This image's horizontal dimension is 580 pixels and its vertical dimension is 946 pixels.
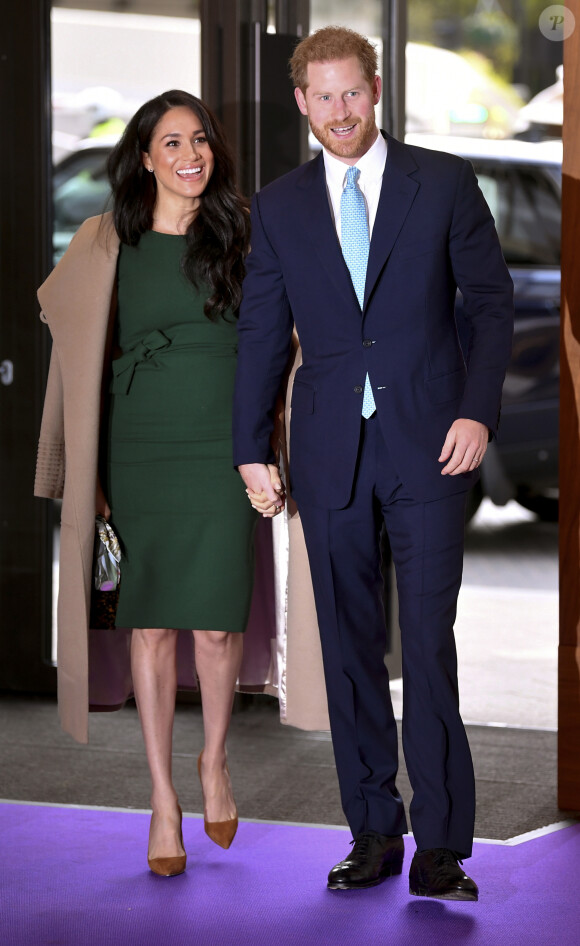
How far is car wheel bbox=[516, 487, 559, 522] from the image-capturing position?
707cm

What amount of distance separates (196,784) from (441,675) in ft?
3.82

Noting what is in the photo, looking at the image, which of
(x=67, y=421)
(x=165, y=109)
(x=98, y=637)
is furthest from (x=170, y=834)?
(x=165, y=109)

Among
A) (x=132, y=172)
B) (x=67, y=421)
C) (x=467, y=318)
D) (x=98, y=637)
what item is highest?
(x=132, y=172)

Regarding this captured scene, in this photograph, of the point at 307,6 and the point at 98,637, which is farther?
the point at 307,6

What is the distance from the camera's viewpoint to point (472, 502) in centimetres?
639

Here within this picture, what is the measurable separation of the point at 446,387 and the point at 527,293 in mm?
3632

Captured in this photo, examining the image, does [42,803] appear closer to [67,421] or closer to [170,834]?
[170,834]

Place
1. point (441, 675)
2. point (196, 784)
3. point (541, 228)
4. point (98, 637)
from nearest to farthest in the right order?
point (441, 675) < point (98, 637) < point (196, 784) < point (541, 228)

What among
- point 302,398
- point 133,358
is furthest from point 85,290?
point 302,398

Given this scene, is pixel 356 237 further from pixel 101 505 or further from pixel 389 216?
pixel 101 505

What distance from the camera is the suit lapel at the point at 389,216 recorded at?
2.68 metres

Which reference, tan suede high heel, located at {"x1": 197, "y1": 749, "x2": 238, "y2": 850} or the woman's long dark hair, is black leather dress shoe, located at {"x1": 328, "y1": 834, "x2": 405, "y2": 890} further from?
the woman's long dark hair

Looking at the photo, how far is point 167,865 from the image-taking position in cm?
298

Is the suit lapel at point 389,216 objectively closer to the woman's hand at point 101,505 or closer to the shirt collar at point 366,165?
the shirt collar at point 366,165
